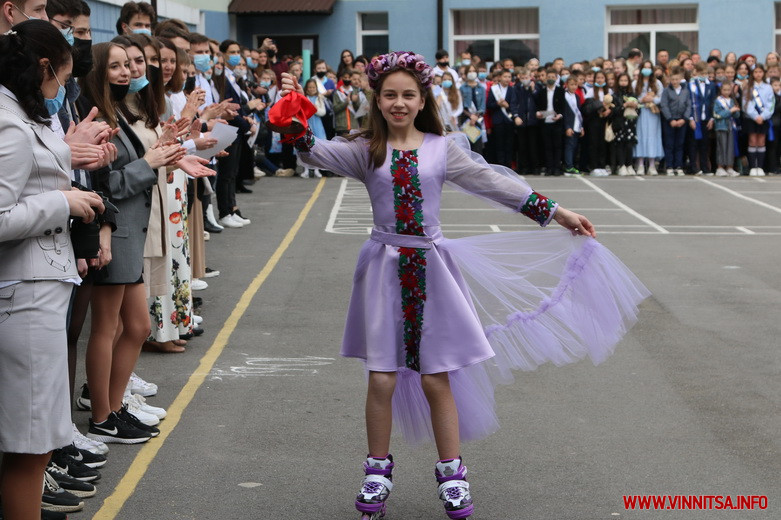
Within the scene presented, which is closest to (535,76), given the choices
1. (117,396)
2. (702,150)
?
(702,150)

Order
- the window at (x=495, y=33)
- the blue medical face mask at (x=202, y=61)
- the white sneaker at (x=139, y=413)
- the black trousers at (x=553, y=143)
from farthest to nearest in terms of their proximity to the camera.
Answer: the window at (x=495, y=33) → the black trousers at (x=553, y=143) → the blue medical face mask at (x=202, y=61) → the white sneaker at (x=139, y=413)

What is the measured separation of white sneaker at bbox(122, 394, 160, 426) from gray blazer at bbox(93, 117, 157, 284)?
0.85 metres

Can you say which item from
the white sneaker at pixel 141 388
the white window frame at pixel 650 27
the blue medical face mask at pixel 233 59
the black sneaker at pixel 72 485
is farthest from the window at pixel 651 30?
the black sneaker at pixel 72 485

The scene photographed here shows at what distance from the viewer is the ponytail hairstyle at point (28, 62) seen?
4445 mm

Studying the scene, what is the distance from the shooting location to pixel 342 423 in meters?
6.72

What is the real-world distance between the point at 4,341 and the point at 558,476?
9.23ft

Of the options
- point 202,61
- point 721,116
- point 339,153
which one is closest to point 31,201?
point 339,153

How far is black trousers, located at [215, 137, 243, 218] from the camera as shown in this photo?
14828 mm

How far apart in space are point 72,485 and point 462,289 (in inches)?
81.2

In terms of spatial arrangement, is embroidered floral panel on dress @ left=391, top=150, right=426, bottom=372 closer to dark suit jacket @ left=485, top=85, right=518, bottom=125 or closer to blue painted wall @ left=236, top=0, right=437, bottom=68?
dark suit jacket @ left=485, top=85, right=518, bottom=125

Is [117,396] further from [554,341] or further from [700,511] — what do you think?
[700,511]

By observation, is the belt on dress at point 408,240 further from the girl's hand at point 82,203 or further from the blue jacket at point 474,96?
the blue jacket at point 474,96

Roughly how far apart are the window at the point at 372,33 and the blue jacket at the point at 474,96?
31.0 feet

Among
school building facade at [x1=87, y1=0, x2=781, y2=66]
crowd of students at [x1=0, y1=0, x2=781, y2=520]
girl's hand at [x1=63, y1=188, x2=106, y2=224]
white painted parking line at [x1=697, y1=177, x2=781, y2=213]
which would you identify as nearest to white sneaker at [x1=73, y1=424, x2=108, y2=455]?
crowd of students at [x1=0, y1=0, x2=781, y2=520]
